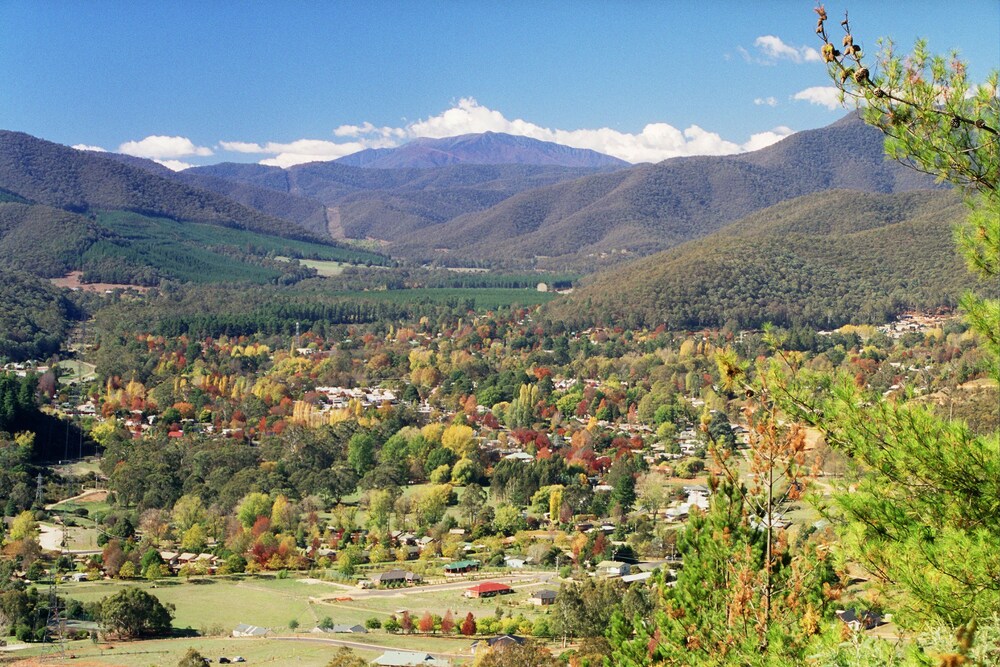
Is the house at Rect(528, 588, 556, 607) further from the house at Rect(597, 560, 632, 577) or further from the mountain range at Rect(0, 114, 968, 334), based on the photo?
the mountain range at Rect(0, 114, 968, 334)

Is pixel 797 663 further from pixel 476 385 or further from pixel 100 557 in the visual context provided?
pixel 476 385

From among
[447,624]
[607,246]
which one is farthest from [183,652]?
[607,246]

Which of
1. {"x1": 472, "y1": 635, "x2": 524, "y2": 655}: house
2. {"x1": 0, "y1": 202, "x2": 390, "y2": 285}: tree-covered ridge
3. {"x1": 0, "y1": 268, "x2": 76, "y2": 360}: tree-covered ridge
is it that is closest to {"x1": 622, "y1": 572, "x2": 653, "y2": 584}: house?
{"x1": 472, "y1": 635, "x2": 524, "y2": 655}: house

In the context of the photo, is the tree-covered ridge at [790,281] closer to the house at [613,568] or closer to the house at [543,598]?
the house at [613,568]

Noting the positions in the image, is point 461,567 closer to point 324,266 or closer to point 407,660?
point 407,660

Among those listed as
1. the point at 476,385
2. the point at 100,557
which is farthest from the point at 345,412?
the point at 100,557
